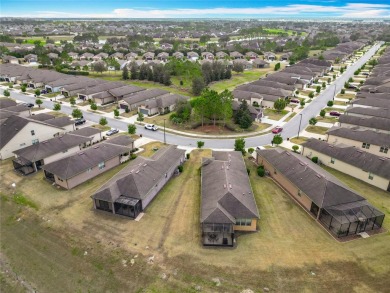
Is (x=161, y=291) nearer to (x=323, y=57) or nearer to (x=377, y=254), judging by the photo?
(x=377, y=254)

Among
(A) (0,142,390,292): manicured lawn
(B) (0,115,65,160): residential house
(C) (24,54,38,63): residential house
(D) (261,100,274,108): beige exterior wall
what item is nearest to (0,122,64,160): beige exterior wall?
(B) (0,115,65,160): residential house

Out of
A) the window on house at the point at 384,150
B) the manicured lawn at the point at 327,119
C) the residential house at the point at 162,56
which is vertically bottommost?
the manicured lawn at the point at 327,119

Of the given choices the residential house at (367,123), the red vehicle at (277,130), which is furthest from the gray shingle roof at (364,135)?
the red vehicle at (277,130)

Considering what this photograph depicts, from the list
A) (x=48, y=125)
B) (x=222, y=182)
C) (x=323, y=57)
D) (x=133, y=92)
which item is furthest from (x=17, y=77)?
Answer: (x=323, y=57)

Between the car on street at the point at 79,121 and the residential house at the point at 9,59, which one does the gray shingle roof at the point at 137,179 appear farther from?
the residential house at the point at 9,59

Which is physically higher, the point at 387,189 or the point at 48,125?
the point at 48,125
